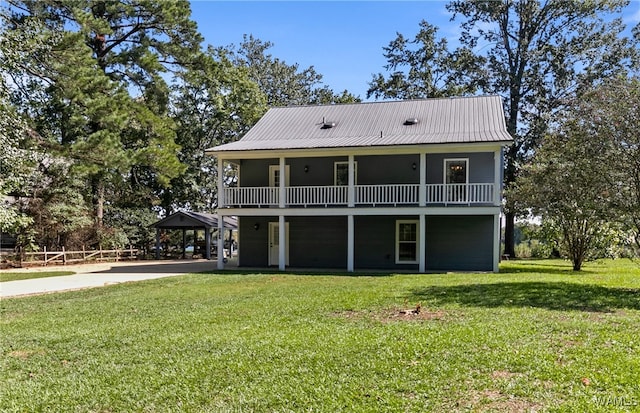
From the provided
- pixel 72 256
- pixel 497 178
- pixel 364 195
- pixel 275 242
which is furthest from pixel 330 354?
pixel 72 256

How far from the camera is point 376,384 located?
4762mm

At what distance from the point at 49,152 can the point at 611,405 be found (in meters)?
21.0

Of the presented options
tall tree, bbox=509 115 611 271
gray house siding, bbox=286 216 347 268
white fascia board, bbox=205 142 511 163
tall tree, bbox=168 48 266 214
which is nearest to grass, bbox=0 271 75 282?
white fascia board, bbox=205 142 511 163

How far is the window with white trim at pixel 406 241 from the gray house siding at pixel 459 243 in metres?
0.54

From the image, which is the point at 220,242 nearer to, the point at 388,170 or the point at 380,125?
the point at 388,170

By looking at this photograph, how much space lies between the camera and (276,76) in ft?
144

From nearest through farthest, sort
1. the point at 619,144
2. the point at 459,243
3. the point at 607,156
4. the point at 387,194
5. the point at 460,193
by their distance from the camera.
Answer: the point at 619,144 → the point at 607,156 → the point at 460,193 → the point at 387,194 → the point at 459,243

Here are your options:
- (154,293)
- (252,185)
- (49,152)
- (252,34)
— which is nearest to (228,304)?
(154,293)

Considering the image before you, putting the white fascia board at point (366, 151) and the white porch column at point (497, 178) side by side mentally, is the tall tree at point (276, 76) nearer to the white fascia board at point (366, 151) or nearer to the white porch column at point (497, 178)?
the white fascia board at point (366, 151)

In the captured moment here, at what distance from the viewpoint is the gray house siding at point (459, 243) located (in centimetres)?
1805

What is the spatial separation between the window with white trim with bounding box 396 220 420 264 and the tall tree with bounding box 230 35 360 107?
25.9 metres

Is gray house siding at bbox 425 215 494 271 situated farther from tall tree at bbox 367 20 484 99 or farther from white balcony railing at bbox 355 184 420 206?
tall tree at bbox 367 20 484 99

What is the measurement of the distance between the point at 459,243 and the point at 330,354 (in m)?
13.5

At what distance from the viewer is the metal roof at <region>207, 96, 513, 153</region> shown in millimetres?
17812
